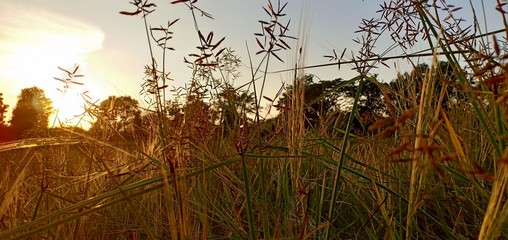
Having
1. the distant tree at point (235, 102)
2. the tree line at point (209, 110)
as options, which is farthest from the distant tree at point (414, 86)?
the distant tree at point (235, 102)

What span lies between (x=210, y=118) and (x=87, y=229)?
2.12ft

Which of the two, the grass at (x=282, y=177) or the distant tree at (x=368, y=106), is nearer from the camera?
the grass at (x=282, y=177)

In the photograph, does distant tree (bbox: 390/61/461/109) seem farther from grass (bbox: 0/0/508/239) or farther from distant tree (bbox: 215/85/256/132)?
distant tree (bbox: 215/85/256/132)

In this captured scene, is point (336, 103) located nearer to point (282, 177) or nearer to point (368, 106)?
point (368, 106)

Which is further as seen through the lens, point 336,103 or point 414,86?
point 336,103

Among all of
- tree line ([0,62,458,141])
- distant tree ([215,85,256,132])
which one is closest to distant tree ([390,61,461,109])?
tree line ([0,62,458,141])

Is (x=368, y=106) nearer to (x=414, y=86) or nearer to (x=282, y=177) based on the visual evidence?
(x=414, y=86)

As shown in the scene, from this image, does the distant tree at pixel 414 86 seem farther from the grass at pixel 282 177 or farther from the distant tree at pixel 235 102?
the distant tree at pixel 235 102

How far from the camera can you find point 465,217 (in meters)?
1.61

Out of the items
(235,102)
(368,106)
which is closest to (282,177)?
(235,102)

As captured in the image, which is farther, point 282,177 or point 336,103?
point 336,103

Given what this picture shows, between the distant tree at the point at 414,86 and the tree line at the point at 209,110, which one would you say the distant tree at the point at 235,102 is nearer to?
the tree line at the point at 209,110

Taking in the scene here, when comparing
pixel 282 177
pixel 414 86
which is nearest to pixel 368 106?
pixel 414 86

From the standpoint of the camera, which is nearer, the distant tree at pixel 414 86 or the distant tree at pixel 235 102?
the distant tree at pixel 414 86
